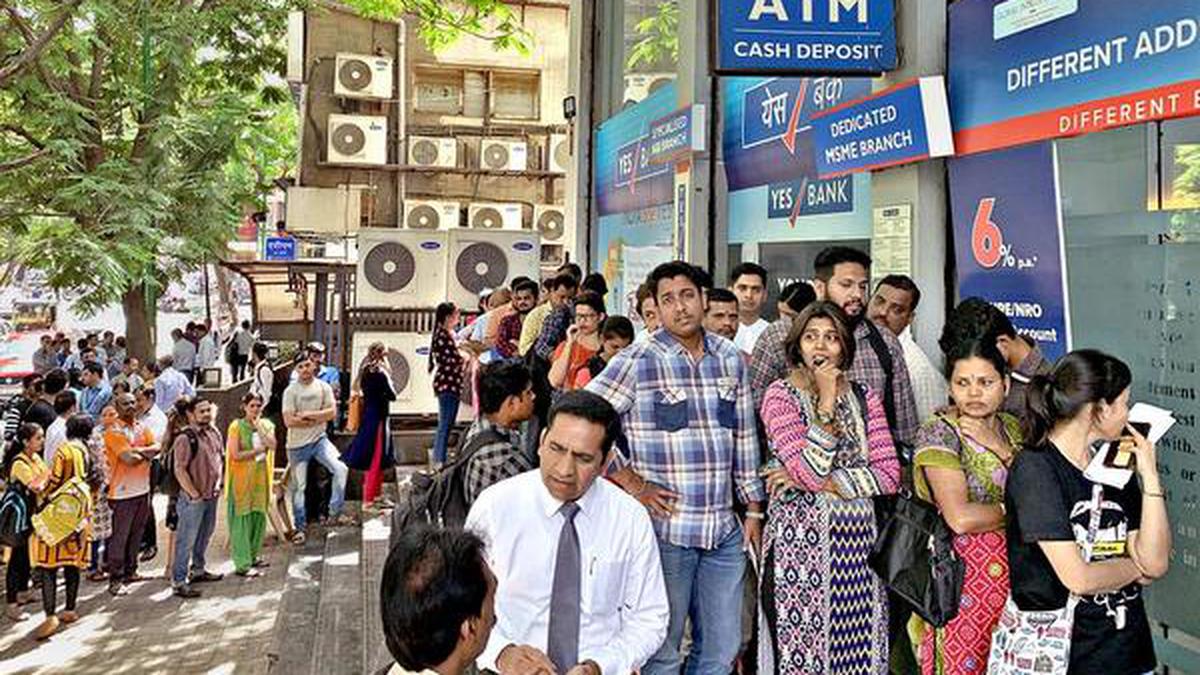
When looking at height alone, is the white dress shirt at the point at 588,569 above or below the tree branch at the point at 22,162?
below

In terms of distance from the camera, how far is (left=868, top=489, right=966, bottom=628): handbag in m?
2.97

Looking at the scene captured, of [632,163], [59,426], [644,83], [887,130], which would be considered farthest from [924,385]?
[59,426]

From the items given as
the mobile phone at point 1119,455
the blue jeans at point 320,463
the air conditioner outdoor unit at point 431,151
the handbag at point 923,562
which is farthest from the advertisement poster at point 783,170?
the air conditioner outdoor unit at point 431,151

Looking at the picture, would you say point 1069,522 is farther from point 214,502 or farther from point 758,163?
point 214,502

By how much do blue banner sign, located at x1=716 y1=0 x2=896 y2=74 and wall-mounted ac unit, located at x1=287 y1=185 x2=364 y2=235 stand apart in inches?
503

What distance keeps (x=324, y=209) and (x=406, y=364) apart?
646 cm

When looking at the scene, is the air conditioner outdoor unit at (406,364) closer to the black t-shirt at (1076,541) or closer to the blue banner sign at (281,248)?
the black t-shirt at (1076,541)

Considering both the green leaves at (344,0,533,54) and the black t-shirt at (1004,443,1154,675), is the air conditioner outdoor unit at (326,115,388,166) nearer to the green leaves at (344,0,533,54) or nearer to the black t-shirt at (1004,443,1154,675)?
the green leaves at (344,0,533,54)

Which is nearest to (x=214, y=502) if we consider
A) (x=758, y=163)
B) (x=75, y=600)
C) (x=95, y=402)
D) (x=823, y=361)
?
(x=75, y=600)

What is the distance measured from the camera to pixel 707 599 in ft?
12.1

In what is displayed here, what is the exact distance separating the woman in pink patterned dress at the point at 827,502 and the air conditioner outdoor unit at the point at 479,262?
8.37 metres

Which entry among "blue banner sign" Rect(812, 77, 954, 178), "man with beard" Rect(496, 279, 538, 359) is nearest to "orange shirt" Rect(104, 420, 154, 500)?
"man with beard" Rect(496, 279, 538, 359)

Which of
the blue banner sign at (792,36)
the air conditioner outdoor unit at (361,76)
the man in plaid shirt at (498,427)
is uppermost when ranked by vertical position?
the air conditioner outdoor unit at (361,76)

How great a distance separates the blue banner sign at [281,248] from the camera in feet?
65.9
